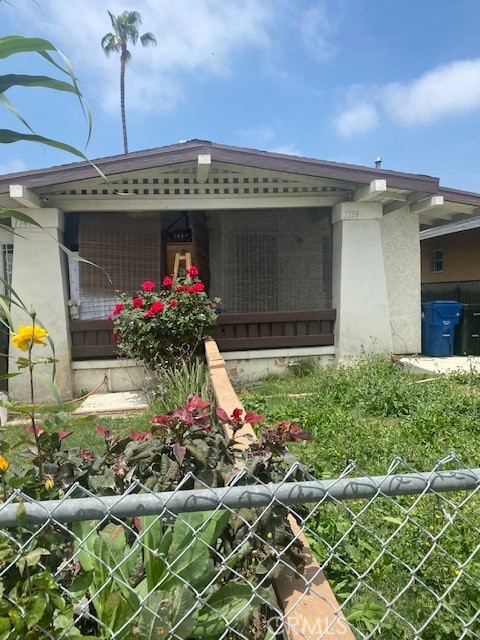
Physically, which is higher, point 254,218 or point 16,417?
point 254,218

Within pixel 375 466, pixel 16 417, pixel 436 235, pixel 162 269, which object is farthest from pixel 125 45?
pixel 375 466

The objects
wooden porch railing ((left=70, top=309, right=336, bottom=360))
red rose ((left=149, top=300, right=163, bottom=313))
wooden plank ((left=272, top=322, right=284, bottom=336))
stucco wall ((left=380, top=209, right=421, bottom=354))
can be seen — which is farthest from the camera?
stucco wall ((left=380, top=209, right=421, bottom=354))

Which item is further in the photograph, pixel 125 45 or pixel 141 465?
pixel 125 45

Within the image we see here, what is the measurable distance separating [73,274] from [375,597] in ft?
22.5

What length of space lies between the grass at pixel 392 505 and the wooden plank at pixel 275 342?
2.00ft

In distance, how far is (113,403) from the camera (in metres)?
6.48

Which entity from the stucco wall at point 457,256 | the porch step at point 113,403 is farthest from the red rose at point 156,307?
the stucco wall at point 457,256

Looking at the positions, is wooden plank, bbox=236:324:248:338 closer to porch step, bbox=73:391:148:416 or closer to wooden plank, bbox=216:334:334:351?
wooden plank, bbox=216:334:334:351

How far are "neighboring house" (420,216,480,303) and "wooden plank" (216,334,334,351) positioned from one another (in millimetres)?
6825

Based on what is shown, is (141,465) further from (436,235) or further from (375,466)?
(436,235)

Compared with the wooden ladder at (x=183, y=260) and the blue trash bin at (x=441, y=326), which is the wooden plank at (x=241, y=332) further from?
the blue trash bin at (x=441, y=326)

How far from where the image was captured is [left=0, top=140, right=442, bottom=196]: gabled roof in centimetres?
649

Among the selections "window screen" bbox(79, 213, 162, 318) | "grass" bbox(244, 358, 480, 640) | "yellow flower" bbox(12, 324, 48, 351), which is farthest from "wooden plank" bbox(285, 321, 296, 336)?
"yellow flower" bbox(12, 324, 48, 351)

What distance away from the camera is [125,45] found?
36.0 m
